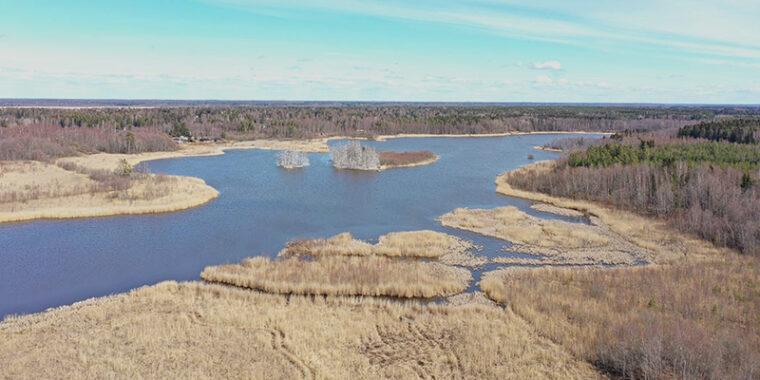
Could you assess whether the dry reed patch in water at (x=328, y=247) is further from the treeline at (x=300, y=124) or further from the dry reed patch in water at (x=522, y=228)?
the treeline at (x=300, y=124)

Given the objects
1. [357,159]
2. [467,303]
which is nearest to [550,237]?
[467,303]

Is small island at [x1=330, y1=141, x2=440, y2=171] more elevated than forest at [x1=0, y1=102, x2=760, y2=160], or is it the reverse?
forest at [x1=0, y1=102, x2=760, y2=160]

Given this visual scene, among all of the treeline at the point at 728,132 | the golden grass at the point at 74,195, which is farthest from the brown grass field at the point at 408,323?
the treeline at the point at 728,132

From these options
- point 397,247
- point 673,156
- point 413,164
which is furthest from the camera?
point 413,164

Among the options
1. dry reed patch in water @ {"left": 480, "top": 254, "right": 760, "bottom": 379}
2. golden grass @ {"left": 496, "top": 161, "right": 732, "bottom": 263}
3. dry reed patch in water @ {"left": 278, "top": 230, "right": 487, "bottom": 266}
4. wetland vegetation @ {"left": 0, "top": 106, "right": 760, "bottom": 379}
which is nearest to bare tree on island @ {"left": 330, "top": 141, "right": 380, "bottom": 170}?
wetland vegetation @ {"left": 0, "top": 106, "right": 760, "bottom": 379}

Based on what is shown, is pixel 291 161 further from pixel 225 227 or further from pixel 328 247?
pixel 328 247

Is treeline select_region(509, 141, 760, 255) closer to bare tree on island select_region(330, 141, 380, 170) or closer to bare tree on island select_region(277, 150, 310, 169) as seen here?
bare tree on island select_region(330, 141, 380, 170)
